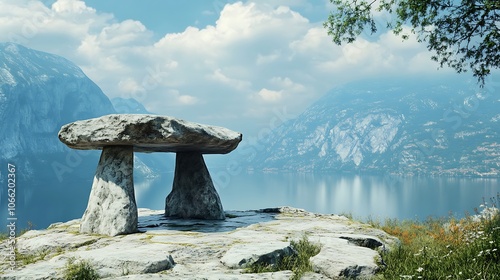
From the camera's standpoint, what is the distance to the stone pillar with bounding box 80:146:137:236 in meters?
9.80

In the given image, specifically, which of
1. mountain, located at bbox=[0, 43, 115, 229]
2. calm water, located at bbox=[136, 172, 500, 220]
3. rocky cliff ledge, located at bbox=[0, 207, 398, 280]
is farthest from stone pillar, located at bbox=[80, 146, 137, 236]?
mountain, located at bbox=[0, 43, 115, 229]

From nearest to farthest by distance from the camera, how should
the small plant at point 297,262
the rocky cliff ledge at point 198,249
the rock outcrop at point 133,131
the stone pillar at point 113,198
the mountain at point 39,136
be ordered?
the rocky cliff ledge at point 198,249
the small plant at point 297,262
the rock outcrop at point 133,131
the stone pillar at point 113,198
the mountain at point 39,136

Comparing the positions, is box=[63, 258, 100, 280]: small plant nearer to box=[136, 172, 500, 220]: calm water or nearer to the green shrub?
the green shrub

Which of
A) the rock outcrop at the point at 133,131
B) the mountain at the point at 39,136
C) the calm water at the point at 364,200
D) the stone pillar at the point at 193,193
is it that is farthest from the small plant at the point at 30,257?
the mountain at the point at 39,136

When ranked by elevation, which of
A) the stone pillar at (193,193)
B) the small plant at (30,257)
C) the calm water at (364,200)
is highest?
the stone pillar at (193,193)

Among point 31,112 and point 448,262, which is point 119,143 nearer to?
point 448,262

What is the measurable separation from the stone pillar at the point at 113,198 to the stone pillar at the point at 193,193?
94.6 inches

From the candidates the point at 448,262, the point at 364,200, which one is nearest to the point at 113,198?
the point at 448,262

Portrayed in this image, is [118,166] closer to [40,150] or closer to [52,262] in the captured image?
[52,262]

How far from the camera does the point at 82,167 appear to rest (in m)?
155

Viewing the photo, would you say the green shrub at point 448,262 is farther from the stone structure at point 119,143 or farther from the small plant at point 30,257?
the small plant at point 30,257

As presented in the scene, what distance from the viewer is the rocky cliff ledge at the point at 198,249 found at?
21.1 feet

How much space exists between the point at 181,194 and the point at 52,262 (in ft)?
19.0

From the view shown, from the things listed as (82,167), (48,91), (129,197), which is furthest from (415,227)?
(48,91)
